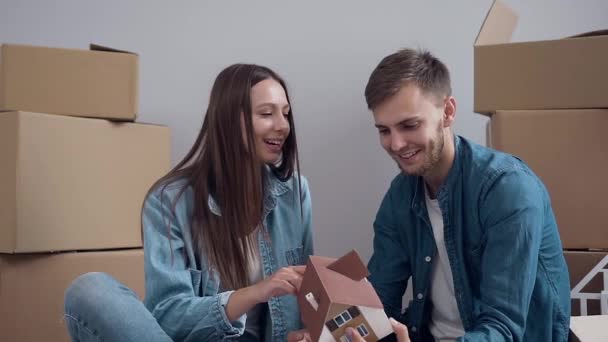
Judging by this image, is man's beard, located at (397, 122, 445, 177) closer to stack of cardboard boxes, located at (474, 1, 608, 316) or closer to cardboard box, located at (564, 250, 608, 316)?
stack of cardboard boxes, located at (474, 1, 608, 316)

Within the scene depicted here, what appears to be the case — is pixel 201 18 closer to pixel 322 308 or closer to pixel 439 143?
pixel 439 143

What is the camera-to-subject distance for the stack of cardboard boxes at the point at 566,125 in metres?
1.24

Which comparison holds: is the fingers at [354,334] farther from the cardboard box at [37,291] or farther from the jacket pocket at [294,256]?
the cardboard box at [37,291]

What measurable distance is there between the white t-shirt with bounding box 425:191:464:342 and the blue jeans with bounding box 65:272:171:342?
46cm

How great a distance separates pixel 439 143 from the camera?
108cm

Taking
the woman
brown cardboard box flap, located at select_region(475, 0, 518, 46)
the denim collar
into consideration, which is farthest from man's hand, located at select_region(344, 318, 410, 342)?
brown cardboard box flap, located at select_region(475, 0, 518, 46)

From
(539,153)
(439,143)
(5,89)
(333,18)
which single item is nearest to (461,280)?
(439,143)

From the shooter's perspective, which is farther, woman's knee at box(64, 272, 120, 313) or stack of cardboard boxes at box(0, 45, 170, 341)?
stack of cardboard boxes at box(0, 45, 170, 341)

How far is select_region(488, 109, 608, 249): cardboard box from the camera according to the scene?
4.07 ft

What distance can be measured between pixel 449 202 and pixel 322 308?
1.23 ft

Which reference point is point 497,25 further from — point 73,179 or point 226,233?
point 73,179

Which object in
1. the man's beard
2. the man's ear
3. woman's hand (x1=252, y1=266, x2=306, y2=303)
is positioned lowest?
woman's hand (x1=252, y1=266, x2=306, y2=303)

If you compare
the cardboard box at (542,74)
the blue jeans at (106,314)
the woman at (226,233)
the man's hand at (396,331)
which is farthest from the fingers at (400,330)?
the cardboard box at (542,74)

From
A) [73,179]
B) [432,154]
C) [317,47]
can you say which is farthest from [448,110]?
[73,179]
